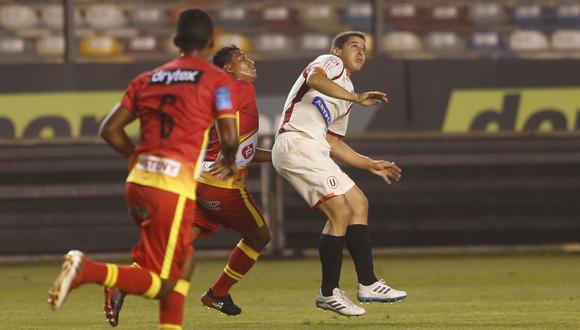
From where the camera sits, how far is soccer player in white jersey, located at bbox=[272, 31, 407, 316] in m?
10.1

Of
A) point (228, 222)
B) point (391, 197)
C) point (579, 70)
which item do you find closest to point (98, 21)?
point (391, 197)

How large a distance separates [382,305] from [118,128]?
4.59 meters

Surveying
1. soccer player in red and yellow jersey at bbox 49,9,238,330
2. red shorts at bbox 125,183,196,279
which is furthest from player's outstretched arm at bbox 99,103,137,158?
red shorts at bbox 125,183,196,279

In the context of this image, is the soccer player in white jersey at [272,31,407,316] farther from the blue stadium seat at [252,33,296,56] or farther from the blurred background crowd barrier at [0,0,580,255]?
the blue stadium seat at [252,33,296,56]

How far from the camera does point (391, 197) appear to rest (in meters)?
17.5

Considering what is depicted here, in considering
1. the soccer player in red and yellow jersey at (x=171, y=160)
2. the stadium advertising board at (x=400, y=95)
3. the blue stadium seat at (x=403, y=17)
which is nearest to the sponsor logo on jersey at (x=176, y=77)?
the soccer player in red and yellow jersey at (x=171, y=160)

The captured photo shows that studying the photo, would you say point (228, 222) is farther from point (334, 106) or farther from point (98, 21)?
point (98, 21)

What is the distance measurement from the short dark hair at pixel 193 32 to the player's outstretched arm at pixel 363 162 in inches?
102

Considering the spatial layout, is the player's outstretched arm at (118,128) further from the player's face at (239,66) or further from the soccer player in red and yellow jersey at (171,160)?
the player's face at (239,66)

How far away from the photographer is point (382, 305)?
11859mm

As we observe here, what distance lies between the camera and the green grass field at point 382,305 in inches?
403

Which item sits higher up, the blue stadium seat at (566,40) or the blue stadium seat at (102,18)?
the blue stadium seat at (102,18)

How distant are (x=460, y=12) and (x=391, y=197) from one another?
8.42 feet

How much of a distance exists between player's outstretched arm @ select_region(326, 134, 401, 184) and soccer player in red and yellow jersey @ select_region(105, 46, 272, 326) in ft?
1.68
